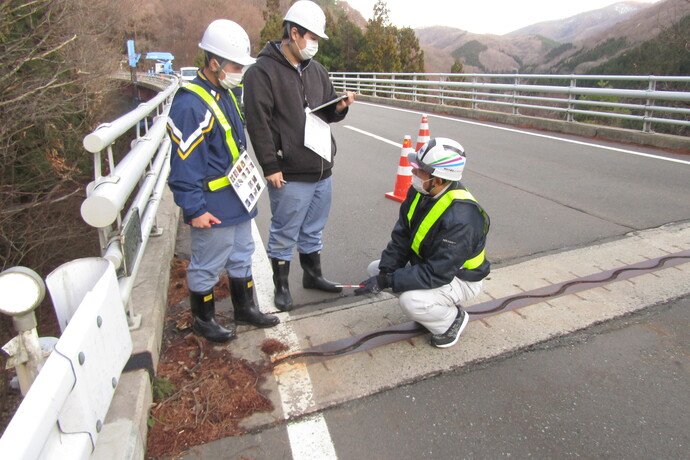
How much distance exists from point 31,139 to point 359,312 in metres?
7.20

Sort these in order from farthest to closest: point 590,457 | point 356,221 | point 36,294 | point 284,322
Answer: point 356,221, point 284,322, point 590,457, point 36,294

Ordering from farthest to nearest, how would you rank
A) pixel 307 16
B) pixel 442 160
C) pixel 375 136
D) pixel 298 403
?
pixel 375 136 < pixel 307 16 < pixel 442 160 < pixel 298 403

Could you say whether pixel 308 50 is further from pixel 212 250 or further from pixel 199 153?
pixel 212 250

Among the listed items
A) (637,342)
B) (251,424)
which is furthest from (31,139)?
(637,342)

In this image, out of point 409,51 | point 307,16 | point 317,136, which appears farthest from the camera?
point 409,51

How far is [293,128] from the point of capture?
3320mm

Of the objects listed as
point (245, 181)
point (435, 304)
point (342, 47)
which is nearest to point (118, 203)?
point (245, 181)

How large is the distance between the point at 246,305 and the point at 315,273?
0.71m

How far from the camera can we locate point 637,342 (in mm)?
3119

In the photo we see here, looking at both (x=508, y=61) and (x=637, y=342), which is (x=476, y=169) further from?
(x=508, y=61)

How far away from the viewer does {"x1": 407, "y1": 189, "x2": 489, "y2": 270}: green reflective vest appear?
9.88 ft

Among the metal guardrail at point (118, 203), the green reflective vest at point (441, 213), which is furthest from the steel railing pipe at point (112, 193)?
the green reflective vest at point (441, 213)

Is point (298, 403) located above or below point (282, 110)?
below

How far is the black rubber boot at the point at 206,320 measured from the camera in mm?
3113
